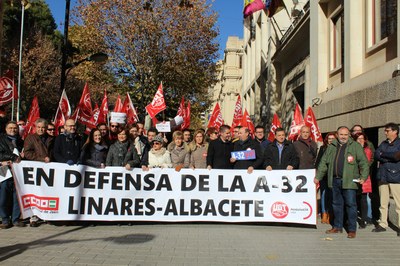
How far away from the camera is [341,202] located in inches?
290

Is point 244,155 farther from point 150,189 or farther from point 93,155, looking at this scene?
point 93,155

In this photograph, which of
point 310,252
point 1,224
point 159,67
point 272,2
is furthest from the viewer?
point 159,67

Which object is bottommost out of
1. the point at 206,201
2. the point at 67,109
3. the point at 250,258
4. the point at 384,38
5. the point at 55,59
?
the point at 250,258

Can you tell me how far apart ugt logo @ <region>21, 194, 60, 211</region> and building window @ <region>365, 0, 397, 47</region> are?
855 cm

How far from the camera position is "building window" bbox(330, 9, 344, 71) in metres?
14.0

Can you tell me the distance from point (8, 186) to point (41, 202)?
0.66 m

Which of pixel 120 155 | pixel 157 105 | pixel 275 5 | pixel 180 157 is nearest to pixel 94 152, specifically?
pixel 120 155

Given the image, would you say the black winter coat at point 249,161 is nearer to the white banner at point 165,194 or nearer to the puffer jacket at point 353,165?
the white banner at point 165,194

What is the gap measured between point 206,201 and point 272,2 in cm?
1459

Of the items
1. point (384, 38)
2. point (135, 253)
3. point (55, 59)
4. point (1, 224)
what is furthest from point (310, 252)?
point (55, 59)

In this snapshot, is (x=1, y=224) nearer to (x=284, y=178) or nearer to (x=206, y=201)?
(x=206, y=201)

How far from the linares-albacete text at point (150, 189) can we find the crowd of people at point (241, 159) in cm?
24

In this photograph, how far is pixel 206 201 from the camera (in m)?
7.78

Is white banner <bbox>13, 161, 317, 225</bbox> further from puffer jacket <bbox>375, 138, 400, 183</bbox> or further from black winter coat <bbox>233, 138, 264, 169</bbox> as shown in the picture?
puffer jacket <bbox>375, 138, 400, 183</bbox>
